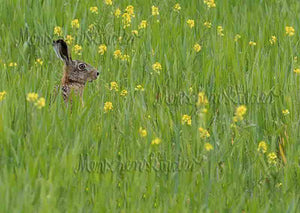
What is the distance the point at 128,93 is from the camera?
21.6 feet

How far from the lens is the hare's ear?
673 cm

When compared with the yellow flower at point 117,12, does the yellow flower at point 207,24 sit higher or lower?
lower

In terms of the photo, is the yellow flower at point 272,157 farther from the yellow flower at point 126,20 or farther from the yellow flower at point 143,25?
the yellow flower at point 126,20

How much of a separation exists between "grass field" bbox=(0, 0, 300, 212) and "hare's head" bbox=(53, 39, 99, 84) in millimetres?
122

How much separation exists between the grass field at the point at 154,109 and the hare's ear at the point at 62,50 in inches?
8.0

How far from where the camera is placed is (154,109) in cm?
630

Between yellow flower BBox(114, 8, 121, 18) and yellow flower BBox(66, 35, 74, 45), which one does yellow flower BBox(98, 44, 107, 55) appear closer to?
yellow flower BBox(66, 35, 74, 45)

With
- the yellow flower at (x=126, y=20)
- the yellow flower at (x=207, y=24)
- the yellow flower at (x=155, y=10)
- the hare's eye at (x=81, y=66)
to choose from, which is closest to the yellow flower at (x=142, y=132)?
the hare's eye at (x=81, y=66)

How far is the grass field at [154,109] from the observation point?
4.71 metres

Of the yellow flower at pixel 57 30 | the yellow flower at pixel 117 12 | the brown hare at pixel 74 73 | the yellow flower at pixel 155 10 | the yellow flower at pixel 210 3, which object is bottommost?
the brown hare at pixel 74 73

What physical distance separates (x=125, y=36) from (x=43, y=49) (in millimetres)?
1054

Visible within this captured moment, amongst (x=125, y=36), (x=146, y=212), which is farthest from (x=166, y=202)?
(x=125, y=36)

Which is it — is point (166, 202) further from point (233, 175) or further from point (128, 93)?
point (128, 93)

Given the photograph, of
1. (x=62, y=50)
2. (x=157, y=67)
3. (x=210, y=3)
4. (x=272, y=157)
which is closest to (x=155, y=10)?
(x=210, y=3)
